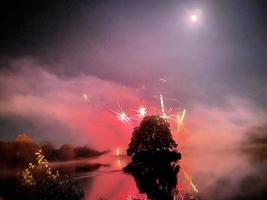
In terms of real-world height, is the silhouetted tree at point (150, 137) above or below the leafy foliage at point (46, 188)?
above

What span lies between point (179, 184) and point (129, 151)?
211 feet

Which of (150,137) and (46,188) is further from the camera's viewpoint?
(150,137)

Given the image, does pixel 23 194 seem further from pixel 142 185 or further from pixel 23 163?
pixel 23 163

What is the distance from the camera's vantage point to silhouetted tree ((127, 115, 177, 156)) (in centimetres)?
10806

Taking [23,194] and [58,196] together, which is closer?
[58,196]

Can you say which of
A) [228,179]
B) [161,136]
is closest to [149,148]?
[161,136]

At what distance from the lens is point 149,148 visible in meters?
109

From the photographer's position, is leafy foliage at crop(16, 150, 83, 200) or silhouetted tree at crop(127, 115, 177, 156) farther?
silhouetted tree at crop(127, 115, 177, 156)

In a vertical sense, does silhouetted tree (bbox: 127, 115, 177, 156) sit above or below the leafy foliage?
above

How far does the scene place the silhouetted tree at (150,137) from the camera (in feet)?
355

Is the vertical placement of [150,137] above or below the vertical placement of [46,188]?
above

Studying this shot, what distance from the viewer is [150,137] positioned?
10806cm

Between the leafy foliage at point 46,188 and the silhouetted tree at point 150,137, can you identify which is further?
the silhouetted tree at point 150,137

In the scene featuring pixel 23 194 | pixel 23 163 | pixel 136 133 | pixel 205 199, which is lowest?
pixel 205 199
